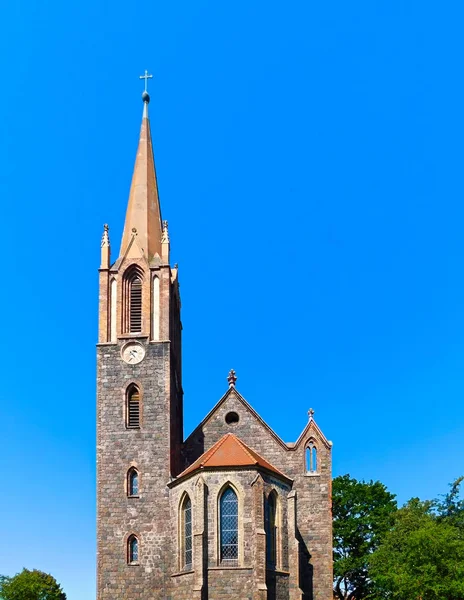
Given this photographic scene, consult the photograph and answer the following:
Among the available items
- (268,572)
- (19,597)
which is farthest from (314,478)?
(19,597)

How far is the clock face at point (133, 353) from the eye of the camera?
47.0m

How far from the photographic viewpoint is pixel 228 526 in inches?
1622

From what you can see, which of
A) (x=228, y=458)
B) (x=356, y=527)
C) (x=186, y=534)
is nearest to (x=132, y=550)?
(x=186, y=534)

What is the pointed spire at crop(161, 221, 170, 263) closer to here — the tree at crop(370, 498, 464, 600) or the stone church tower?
the stone church tower

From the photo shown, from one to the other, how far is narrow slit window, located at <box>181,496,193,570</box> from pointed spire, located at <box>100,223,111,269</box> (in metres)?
15.0

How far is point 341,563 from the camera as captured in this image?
6562 centimetres

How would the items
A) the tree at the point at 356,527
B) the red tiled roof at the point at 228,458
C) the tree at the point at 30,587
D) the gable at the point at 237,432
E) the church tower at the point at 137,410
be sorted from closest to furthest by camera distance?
the red tiled roof at the point at 228,458 → the church tower at the point at 137,410 → the gable at the point at 237,432 → the tree at the point at 356,527 → the tree at the point at 30,587

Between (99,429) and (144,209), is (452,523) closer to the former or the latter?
(99,429)

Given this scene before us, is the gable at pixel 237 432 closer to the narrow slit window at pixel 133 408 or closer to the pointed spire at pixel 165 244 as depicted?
the narrow slit window at pixel 133 408

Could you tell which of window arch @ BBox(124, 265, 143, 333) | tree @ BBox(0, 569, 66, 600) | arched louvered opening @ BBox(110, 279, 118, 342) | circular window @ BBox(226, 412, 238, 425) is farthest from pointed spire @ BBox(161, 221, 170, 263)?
tree @ BBox(0, 569, 66, 600)

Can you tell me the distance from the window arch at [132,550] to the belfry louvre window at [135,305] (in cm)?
1173

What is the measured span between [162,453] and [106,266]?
11847 millimetres

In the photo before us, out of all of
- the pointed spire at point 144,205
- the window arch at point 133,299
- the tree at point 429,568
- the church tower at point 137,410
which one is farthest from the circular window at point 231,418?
the tree at point 429,568

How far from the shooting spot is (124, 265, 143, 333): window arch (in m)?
47.8
